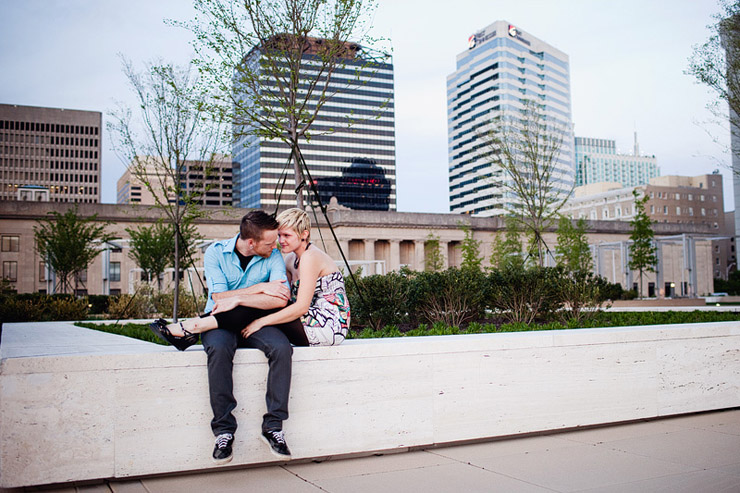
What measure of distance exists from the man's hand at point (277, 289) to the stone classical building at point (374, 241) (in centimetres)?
3572

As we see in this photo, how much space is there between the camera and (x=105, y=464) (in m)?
3.88

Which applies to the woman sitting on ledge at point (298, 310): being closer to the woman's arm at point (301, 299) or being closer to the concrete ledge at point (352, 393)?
the woman's arm at point (301, 299)

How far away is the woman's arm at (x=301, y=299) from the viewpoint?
14.0 ft

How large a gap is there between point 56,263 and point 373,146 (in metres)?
84.5

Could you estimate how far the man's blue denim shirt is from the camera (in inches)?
177

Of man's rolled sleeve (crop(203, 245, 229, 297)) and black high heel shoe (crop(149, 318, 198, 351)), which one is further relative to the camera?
man's rolled sleeve (crop(203, 245, 229, 297))

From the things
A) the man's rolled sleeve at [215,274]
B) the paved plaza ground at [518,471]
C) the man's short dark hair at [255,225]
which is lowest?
the paved plaza ground at [518,471]

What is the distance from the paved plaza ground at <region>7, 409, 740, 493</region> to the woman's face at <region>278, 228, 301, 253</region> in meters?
1.60

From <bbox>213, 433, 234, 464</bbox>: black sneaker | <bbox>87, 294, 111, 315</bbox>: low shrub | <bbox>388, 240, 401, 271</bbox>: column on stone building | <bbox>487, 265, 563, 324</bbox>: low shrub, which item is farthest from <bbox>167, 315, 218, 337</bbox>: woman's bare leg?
<bbox>388, 240, 401, 271</bbox>: column on stone building

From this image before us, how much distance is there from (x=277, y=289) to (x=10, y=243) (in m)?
52.5

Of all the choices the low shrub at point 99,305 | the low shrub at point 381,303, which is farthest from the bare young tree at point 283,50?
the low shrub at point 99,305

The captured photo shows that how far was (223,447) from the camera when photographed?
3.97 m

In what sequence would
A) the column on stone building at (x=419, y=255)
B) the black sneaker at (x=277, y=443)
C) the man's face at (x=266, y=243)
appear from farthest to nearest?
the column on stone building at (x=419, y=255) → the man's face at (x=266, y=243) → the black sneaker at (x=277, y=443)

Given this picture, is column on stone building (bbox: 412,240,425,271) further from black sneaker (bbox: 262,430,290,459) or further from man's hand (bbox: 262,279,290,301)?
black sneaker (bbox: 262,430,290,459)
